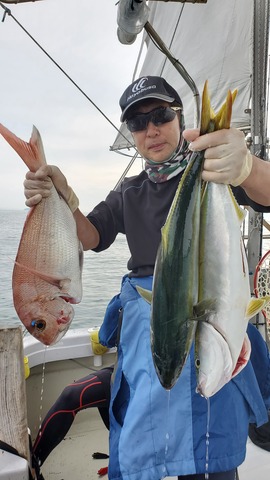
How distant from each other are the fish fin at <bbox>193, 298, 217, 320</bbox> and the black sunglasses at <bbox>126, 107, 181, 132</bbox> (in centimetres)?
99

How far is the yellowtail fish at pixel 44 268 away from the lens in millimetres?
1243

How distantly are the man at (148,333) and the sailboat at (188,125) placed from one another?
11.5 inches

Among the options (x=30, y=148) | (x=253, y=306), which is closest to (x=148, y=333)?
(x=253, y=306)

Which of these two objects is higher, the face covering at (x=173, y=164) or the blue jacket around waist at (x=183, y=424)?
the face covering at (x=173, y=164)

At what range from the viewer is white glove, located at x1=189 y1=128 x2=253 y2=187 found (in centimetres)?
99

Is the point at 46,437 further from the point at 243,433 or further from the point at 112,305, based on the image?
the point at 243,433

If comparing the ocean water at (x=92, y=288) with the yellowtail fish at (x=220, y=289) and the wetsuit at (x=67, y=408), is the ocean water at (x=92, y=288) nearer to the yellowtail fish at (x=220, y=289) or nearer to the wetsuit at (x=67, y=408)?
the wetsuit at (x=67, y=408)

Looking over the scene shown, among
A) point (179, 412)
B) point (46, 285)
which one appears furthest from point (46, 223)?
point (179, 412)

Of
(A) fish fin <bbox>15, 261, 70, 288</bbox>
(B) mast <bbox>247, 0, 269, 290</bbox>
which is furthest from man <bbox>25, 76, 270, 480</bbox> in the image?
(B) mast <bbox>247, 0, 269, 290</bbox>

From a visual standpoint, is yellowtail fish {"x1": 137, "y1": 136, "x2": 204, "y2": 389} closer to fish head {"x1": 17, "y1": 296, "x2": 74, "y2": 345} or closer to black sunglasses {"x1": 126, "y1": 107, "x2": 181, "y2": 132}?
fish head {"x1": 17, "y1": 296, "x2": 74, "y2": 345}

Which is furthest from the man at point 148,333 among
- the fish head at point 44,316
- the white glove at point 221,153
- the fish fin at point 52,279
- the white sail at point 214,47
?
the white sail at point 214,47

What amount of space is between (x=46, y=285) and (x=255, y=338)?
92cm

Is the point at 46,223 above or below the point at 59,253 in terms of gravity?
above

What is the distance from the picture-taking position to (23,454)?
6.25 ft
